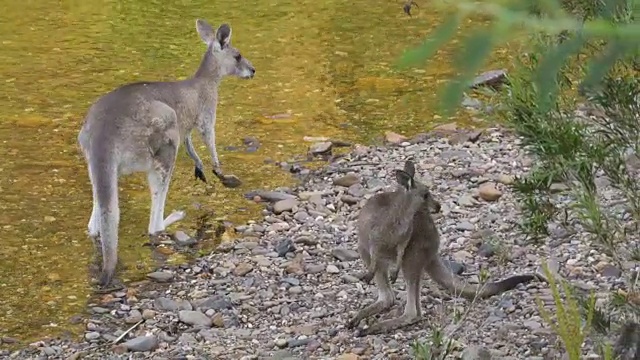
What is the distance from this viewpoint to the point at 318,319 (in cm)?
459

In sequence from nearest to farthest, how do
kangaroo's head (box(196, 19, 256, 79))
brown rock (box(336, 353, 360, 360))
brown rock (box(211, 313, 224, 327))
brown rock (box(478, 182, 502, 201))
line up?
brown rock (box(336, 353, 360, 360)), brown rock (box(211, 313, 224, 327)), brown rock (box(478, 182, 502, 201)), kangaroo's head (box(196, 19, 256, 79))

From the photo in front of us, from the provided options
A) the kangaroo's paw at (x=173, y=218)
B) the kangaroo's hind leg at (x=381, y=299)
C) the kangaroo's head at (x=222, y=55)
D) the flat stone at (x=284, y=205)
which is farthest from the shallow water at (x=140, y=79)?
the kangaroo's hind leg at (x=381, y=299)

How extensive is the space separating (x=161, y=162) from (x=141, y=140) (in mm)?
218

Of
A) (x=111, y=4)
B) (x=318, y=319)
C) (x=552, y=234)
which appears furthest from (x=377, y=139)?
(x=111, y=4)

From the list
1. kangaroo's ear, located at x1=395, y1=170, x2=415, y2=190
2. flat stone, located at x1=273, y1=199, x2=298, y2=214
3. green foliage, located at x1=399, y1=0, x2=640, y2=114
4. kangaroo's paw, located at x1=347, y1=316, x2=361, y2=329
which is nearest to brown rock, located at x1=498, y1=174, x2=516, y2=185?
flat stone, located at x1=273, y1=199, x2=298, y2=214

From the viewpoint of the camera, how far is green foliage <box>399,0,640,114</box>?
4.41ft

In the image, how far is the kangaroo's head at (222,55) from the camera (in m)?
7.10

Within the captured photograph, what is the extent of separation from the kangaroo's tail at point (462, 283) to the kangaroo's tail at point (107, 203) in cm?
152

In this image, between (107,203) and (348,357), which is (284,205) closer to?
(107,203)

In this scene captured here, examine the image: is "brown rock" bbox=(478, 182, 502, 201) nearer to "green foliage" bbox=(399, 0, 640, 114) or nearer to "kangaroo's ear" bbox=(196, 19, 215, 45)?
"kangaroo's ear" bbox=(196, 19, 215, 45)

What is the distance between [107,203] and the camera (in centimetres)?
506

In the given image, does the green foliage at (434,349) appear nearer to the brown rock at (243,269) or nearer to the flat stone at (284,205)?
the brown rock at (243,269)

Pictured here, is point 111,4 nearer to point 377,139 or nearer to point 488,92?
point 377,139

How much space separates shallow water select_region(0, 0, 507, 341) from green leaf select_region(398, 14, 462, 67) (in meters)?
2.19
